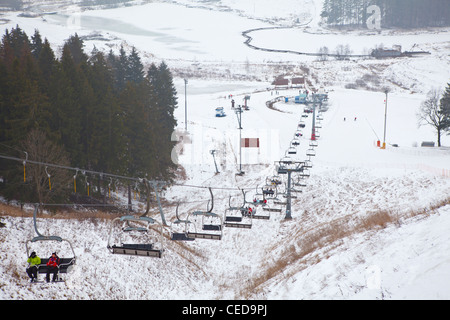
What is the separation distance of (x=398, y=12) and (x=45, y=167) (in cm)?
18847

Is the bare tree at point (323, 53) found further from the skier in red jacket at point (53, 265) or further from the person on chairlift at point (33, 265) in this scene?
the person on chairlift at point (33, 265)

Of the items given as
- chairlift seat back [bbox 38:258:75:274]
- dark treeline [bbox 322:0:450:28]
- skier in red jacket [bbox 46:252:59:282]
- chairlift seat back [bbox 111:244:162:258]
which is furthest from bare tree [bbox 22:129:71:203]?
dark treeline [bbox 322:0:450:28]

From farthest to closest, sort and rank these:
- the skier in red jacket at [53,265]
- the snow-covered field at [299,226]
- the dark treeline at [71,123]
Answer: the dark treeline at [71,123], the snow-covered field at [299,226], the skier in red jacket at [53,265]

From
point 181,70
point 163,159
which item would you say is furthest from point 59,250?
point 181,70

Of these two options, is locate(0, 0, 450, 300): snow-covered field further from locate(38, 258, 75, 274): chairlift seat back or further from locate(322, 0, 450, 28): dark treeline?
locate(322, 0, 450, 28): dark treeline

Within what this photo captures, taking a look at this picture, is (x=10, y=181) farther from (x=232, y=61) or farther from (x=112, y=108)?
(x=232, y=61)

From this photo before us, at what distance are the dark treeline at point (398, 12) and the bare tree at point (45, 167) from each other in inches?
7150

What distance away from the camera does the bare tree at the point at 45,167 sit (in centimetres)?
2345

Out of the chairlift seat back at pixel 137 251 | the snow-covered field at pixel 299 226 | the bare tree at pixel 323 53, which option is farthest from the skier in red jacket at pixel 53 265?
the bare tree at pixel 323 53

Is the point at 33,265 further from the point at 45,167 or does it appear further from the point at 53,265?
the point at 45,167

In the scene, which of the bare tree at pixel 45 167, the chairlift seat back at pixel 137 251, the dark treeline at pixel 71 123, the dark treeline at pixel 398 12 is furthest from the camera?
the dark treeline at pixel 398 12

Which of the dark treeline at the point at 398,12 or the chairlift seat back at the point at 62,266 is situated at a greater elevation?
the dark treeline at the point at 398,12

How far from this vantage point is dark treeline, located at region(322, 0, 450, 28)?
565ft

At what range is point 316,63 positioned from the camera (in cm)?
12188
